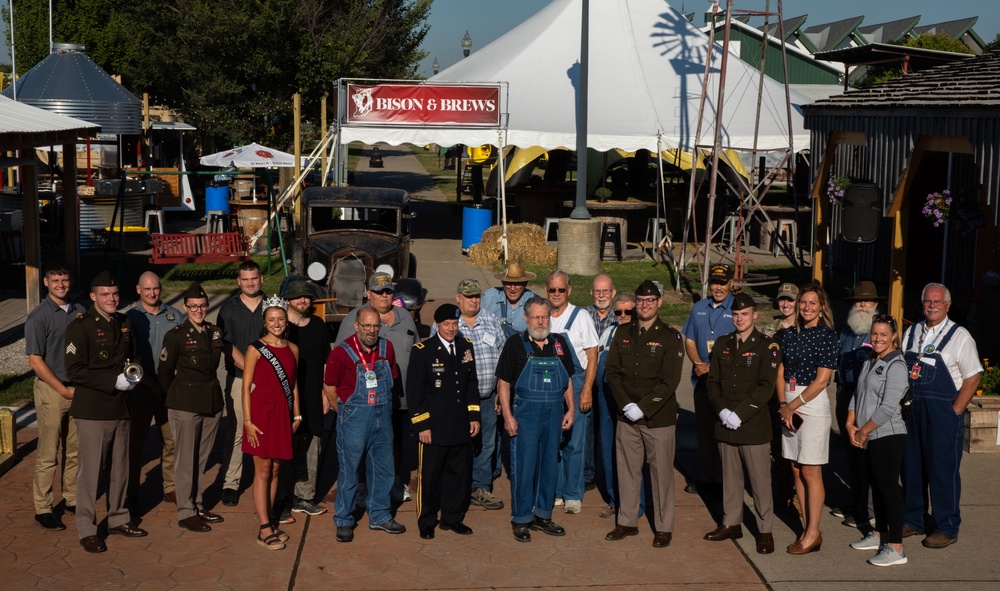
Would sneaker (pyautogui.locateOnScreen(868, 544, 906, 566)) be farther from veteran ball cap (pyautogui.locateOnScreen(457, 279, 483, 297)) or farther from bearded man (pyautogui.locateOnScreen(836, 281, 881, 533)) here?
veteran ball cap (pyautogui.locateOnScreen(457, 279, 483, 297))

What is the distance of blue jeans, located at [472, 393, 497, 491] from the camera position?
7.69 meters

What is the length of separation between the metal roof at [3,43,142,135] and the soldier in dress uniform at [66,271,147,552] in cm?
1589

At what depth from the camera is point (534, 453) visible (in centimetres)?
718

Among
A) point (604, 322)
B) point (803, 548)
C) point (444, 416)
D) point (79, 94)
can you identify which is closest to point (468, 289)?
point (444, 416)

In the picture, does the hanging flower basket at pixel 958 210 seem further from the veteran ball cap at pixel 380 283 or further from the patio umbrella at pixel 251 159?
the patio umbrella at pixel 251 159

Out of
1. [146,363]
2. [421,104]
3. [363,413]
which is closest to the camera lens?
[363,413]

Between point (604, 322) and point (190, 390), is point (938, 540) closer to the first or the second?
point (604, 322)

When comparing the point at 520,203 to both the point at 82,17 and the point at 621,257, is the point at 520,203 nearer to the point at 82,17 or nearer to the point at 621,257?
the point at 621,257

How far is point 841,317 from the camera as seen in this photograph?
15.2 meters

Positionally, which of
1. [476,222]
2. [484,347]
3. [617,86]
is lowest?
[484,347]

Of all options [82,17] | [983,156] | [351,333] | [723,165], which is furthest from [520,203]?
[82,17]

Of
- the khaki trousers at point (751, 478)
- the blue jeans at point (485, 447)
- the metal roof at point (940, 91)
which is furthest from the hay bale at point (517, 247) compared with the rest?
Result: the khaki trousers at point (751, 478)

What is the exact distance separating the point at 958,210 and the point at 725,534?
6501 mm

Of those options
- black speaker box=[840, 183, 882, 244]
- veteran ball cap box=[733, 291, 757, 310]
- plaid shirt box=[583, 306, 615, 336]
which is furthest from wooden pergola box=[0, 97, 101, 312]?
black speaker box=[840, 183, 882, 244]
